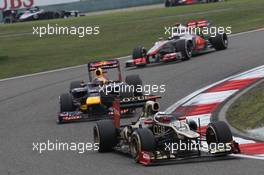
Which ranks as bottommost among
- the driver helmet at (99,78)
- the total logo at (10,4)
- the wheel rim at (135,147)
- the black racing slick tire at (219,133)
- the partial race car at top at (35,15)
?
the partial race car at top at (35,15)

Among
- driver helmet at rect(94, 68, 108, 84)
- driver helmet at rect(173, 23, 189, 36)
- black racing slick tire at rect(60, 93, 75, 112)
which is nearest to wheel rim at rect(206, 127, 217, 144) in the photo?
black racing slick tire at rect(60, 93, 75, 112)

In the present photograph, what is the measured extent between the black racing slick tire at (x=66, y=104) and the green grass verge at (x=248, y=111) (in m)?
3.63

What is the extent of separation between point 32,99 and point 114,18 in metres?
29.8

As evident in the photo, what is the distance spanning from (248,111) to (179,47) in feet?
37.3

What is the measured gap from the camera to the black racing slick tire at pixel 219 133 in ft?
37.0

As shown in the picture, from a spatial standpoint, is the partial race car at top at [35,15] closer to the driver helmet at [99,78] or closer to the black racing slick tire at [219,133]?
the driver helmet at [99,78]

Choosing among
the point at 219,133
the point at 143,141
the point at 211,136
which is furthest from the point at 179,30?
the point at 143,141

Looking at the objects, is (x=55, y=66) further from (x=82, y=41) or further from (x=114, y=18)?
(x=114, y=18)

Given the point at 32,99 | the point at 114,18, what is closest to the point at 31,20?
the point at 114,18

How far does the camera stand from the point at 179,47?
25844mm

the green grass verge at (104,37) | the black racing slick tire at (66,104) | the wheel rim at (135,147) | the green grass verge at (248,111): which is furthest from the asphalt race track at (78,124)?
the green grass verge at (104,37)

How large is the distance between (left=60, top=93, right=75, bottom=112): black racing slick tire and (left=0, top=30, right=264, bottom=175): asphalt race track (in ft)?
1.28

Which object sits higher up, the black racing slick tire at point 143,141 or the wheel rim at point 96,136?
the black racing slick tire at point 143,141

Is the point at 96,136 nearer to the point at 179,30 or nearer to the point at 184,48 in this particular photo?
the point at 184,48
